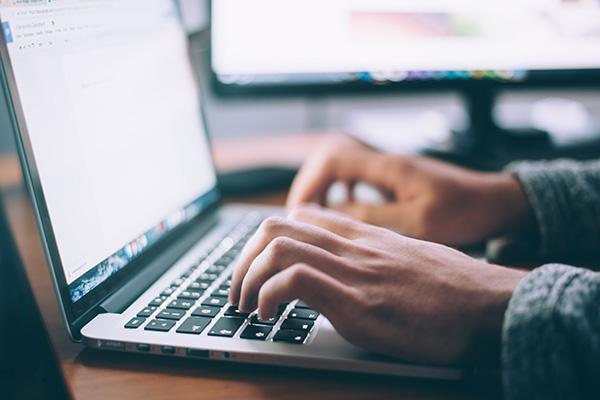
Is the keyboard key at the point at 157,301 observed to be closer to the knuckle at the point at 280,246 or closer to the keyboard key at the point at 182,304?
the keyboard key at the point at 182,304

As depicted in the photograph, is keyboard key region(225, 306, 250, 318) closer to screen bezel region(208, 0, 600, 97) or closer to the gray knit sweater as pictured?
the gray knit sweater

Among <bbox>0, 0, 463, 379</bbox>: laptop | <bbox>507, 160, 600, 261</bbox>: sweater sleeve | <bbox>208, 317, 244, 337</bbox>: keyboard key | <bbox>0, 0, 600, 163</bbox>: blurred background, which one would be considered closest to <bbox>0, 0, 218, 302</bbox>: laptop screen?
<bbox>0, 0, 463, 379</bbox>: laptop

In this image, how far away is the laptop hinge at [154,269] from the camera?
48 centimetres

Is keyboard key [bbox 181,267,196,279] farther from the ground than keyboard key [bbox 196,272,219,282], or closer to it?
farther from the ground

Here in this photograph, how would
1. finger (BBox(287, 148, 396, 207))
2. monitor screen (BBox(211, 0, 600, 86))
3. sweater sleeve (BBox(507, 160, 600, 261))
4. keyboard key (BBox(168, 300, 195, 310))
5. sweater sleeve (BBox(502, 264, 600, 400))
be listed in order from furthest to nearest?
monitor screen (BBox(211, 0, 600, 86)) < finger (BBox(287, 148, 396, 207)) < sweater sleeve (BBox(507, 160, 600, 261)) < keyboard key (BBox(168, 300, 195, 310)) < sweater sleeve (BBox(502, 264, 600, 400))

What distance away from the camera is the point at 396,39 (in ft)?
2.88

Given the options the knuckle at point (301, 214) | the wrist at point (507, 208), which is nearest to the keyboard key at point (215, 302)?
the knuckle at point (301, 214)

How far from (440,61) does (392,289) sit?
56 centimetres

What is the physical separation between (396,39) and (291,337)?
57 centimetres

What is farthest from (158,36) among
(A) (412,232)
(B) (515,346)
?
(B) (515,346)

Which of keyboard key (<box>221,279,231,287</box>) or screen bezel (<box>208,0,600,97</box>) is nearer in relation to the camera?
keyboard key (<box>221,279,231,287</box>)

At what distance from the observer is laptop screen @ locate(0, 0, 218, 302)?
1.48ft

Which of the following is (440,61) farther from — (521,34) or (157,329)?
(157,329)

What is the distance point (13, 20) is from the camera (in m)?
0.44
